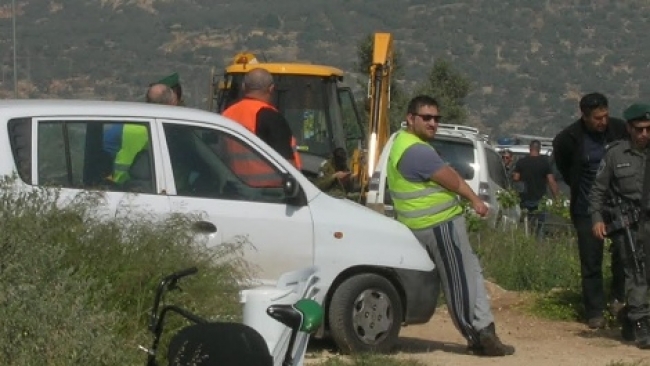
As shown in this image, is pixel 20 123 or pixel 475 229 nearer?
pixel 20 123

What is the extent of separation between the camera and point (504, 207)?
18.1 m

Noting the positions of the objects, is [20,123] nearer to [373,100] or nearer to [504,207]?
[504,207]

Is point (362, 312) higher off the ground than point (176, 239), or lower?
lower

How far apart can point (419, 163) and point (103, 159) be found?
7.29 feet

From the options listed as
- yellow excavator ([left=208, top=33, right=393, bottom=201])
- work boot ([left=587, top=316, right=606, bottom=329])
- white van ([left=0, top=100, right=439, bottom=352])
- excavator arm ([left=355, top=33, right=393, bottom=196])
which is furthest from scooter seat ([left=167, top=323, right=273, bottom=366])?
excavator arm ([left=355, top=33, right=393, bottom=196])

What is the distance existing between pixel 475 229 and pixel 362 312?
5662 millimetres

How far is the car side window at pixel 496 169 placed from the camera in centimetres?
1984

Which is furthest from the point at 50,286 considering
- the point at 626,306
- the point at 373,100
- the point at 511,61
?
the point at 511,61

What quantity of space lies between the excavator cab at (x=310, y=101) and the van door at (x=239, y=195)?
10425 mm

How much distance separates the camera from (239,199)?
9.96 meters

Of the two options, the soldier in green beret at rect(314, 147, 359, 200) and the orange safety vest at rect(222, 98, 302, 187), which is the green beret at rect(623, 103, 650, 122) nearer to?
the orange safety vest at rect(222, 98, 302, 187)

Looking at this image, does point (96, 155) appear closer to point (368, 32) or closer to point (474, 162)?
point (474, 162)

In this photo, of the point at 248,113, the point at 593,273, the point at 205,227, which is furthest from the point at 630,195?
the point at 205,227

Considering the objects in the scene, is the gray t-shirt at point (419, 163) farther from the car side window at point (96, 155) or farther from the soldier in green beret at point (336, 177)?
the soldier in green beret at point (336, 177)
